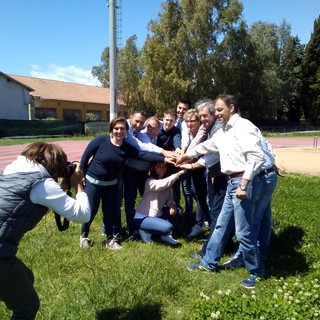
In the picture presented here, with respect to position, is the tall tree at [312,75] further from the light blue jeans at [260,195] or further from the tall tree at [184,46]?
the light blue jeans at [260,195]

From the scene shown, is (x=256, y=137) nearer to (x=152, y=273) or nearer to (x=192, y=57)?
(x=152, y=273)

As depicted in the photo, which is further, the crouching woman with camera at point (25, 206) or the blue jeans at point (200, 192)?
the blue jeans at point (200, 192)

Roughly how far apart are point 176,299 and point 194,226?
2158 millimetres

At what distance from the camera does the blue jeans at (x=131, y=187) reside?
5.52 meters

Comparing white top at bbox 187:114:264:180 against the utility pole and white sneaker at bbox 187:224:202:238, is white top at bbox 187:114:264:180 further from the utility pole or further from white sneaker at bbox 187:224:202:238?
the utility pole

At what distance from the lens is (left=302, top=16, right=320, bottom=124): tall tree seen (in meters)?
48.6

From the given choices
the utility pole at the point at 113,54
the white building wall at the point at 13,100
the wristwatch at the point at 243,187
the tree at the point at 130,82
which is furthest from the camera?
the tree at the point at 130,82

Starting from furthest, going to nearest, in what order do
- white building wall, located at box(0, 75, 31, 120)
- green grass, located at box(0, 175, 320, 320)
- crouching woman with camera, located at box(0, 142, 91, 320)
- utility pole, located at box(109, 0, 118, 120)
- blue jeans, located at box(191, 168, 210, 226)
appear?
white building wall, located at box(0, 75, 31, 120) < utility pole, located at box(109, 0, 118, 120) < blue jeans, located at box(191, 168, 210, 226) < green grass, located at box(0, 175, 320, 320) < crouching woman with camera, located at box(0, 142, 91, 320)

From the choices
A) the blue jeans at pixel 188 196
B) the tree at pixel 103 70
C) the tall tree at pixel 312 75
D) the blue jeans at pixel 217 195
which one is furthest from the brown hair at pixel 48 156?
the tree at pixel 103 70

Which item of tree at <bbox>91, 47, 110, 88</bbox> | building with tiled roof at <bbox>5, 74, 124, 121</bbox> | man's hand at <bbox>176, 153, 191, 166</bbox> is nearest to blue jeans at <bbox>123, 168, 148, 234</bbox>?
man's hand at <bbox>176, 153, 191, 166</bbox>

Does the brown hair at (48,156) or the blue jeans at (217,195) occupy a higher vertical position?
the brown hair at (48,156)

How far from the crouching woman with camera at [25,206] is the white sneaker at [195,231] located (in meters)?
3.14

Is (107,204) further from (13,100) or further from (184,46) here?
(13,100)

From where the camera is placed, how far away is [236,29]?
38.4m
